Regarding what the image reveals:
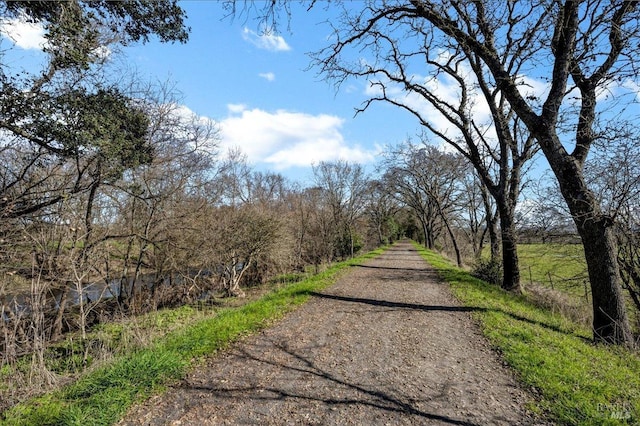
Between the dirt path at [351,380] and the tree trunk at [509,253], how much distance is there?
5210mm

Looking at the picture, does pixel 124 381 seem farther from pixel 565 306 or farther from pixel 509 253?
pixel 565 306

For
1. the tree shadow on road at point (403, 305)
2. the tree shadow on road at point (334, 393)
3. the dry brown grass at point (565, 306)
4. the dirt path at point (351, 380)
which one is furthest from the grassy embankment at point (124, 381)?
the dry brown grass at point (565, 306)

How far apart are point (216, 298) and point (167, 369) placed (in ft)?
40.8

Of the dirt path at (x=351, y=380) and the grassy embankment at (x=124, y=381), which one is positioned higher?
the grassy embankment at (x=124, y=381)

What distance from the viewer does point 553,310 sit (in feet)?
27.7

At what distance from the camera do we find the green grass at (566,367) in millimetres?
3287

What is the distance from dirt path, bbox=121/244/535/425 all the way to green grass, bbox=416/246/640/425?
279 millimetres

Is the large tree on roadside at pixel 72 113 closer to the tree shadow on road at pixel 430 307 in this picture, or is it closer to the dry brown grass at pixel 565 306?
A: the tree shadow on road at pixel 430 307

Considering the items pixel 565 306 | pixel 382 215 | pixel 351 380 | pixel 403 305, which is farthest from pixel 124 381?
pixel 382 215

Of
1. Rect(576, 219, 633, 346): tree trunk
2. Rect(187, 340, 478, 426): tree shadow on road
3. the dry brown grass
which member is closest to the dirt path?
Rect(187, 340, 478, 426): tree shadow on road

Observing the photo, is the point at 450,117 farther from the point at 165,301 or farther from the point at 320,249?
the point at 320,249

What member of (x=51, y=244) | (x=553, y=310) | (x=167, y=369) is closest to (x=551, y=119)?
(x=553, y=310)

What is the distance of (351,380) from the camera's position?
3.99 metres

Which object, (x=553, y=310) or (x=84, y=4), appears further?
(x=553, y=310)
